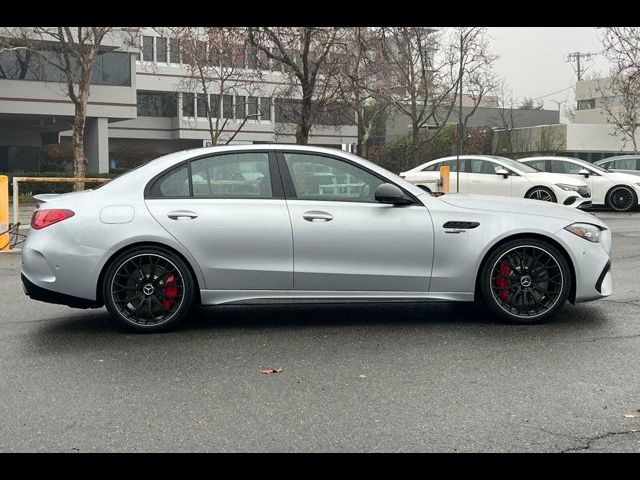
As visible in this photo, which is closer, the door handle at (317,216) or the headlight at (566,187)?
the door handle at (317,216)

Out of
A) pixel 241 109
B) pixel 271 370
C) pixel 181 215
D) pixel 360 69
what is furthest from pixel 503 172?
pixel 241 109

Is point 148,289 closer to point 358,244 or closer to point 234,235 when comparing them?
point 234,235

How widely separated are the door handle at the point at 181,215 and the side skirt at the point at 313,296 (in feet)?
2.02

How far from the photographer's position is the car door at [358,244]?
624 cm

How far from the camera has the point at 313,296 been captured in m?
6.29

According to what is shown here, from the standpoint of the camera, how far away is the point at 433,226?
631 centimetres

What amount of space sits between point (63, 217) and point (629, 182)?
649 inches

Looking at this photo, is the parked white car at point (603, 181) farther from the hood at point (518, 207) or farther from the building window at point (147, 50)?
the building window at point (147, 50)

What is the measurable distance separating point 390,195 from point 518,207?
3.80ft

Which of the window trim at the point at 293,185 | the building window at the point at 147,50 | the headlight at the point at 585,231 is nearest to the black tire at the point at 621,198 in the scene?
the headlight at the point at 585,231
